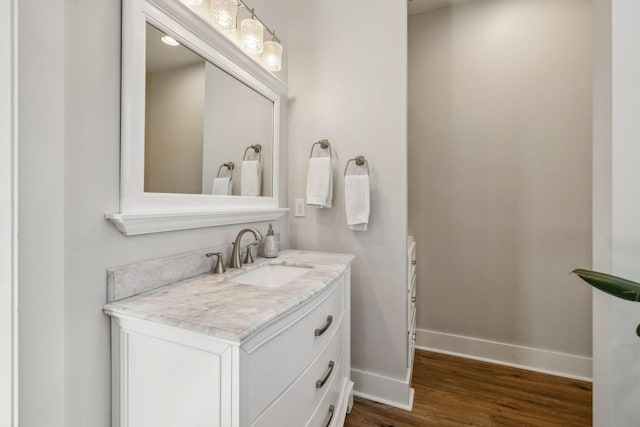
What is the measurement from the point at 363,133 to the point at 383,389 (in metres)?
1.59

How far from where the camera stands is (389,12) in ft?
5.33

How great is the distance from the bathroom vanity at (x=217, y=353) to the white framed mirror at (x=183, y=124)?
0.26m

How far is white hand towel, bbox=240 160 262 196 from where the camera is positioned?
1.48m

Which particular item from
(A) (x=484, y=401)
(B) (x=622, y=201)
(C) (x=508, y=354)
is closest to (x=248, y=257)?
(B) (x=622, y=201)

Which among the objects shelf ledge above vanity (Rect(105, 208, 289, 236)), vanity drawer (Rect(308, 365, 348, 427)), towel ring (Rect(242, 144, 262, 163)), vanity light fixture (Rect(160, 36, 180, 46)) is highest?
vanity light fixture (Rect(160, 36, 180, 46))

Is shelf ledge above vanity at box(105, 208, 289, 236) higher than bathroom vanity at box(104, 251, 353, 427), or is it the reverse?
shelf ledge above vanity at box(105, 208, 289, 236)

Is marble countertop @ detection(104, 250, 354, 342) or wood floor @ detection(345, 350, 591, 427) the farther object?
wood floor @ detection(345, 350, 591, 427)

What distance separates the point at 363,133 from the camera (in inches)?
67.2

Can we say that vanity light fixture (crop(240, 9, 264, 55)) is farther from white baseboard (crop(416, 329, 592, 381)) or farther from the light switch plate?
white baseboard (crop(416, 329, 592, 381))

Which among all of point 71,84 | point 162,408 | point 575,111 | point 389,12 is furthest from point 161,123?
point 575,111

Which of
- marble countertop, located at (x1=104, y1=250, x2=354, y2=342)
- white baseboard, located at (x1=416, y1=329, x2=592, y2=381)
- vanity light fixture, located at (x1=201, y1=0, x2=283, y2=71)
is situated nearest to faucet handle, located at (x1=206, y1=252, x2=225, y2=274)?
marble countertop, located at (x1=104, y1=250, x2=354, y2=342)

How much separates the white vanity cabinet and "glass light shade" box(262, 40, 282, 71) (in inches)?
53.8

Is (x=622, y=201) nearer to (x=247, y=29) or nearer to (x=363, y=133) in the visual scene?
(x=363, y=133)
